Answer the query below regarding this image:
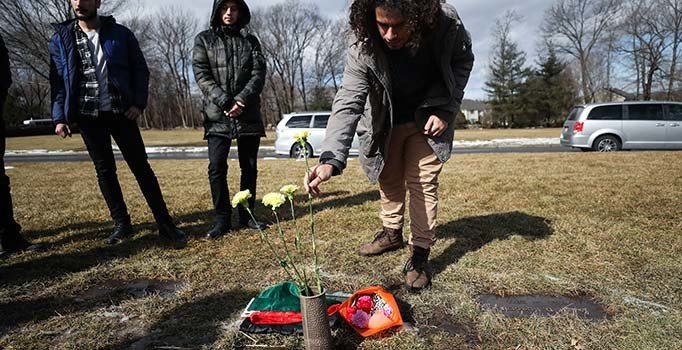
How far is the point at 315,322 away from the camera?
1455 mm

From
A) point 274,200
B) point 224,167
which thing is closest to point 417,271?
point 274,200

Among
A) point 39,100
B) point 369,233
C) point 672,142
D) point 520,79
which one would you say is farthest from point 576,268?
point 39,100

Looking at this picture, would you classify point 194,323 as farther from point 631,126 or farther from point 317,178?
point 631,126

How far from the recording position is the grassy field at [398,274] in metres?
1.68

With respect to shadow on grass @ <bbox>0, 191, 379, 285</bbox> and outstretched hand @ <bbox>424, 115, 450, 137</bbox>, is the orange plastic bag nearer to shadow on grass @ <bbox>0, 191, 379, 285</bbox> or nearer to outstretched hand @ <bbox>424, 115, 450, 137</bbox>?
outstretched hand @ <bbox>424, 115, 450, 137</bbox>

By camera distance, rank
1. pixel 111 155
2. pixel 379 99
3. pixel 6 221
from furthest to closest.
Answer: pixel 111 155, pixel 6 221, pixel 379 99

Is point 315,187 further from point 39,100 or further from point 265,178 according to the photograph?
point 39,100

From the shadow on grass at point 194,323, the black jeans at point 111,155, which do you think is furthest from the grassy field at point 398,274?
the black jeans at point 111,155

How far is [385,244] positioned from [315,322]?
129 cm

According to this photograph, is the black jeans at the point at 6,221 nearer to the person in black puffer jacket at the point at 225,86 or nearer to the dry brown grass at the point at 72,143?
the person in black puffer jacket at the point at 225,86

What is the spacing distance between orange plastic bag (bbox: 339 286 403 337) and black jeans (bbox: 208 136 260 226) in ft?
5.18

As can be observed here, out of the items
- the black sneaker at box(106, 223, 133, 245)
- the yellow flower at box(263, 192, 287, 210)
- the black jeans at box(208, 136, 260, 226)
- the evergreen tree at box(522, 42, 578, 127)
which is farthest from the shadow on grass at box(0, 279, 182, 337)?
the evergreen tree at box(522, 42, 578, 127)

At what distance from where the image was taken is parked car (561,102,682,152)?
10.3 m

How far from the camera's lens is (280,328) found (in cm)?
169
